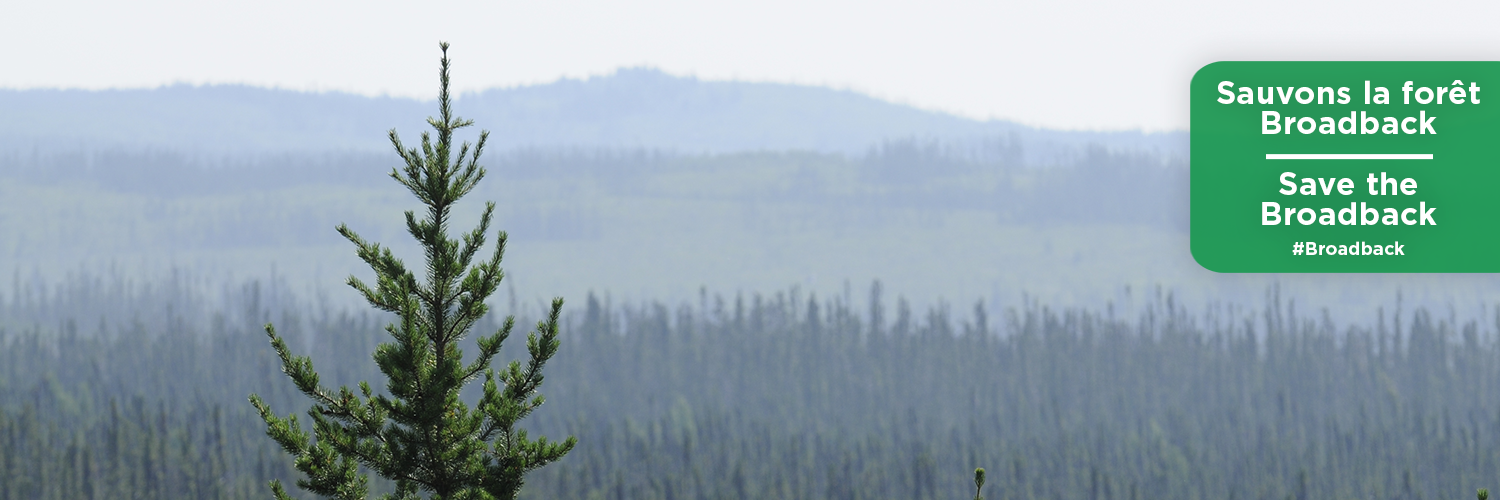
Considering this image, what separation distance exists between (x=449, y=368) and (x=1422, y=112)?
37120 millimetres

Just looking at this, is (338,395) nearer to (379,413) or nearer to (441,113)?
(379,413)

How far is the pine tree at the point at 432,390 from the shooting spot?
26.4 meters

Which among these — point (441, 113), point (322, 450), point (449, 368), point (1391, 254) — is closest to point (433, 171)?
point (441, 113)

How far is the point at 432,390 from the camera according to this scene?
2680 centimetres

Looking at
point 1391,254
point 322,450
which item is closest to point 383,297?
point 322,450

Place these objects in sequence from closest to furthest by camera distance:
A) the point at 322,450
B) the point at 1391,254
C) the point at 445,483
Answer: the point at 322,450, the point at 445,483, the point at 1391,254

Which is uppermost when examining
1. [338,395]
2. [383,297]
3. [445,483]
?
[383,297]

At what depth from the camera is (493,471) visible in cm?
2805

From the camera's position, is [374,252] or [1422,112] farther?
[1422,112]

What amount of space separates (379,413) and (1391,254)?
36259mm

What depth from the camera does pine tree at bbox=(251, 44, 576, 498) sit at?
2641 cm

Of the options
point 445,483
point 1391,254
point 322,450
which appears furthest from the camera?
point 1391,254

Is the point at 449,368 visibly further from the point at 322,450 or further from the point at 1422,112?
the point at 1422,112

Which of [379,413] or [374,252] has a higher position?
[374,252]
